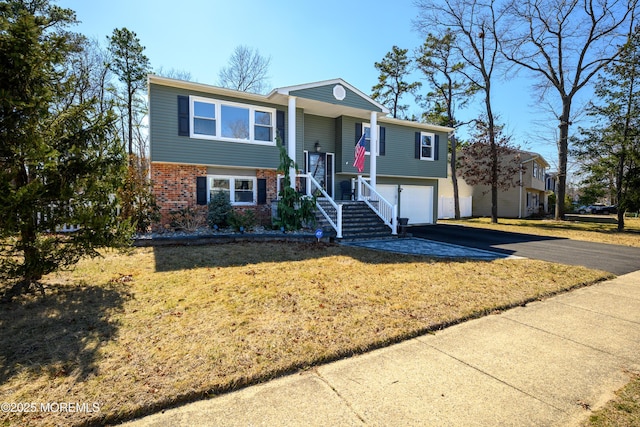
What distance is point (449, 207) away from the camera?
85.3 feet

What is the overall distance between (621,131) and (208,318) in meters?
22.1

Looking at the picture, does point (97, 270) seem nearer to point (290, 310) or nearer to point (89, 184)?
point (89, 184)

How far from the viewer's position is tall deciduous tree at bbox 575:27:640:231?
15.5 m

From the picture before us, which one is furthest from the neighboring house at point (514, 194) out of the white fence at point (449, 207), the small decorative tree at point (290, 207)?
the small decorative tree at point (290, 207)

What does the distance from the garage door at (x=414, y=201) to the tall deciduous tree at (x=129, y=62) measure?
685 inches

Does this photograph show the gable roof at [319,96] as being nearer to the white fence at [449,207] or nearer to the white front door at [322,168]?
the white front door at [322,168]

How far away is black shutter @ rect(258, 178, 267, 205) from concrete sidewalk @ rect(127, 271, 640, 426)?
9.94 metres

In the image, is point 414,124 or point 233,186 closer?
point 233,186

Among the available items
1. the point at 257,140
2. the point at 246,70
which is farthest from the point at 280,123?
the point at 246,70

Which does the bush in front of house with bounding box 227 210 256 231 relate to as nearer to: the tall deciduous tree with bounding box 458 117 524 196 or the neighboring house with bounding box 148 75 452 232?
the neighboring house with bounding box 148 75 452 232

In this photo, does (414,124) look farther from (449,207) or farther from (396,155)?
(449,207)

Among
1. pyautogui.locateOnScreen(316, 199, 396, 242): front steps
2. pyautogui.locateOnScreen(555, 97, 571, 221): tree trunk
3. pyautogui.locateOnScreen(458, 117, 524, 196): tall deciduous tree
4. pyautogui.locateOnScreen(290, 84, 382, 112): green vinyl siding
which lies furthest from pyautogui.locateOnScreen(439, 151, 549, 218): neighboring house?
pyautogui.locateOnScreen(316, 199, 396, 242): front steps

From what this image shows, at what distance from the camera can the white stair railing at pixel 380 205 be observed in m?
11.9

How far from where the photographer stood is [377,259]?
788 centimetres
